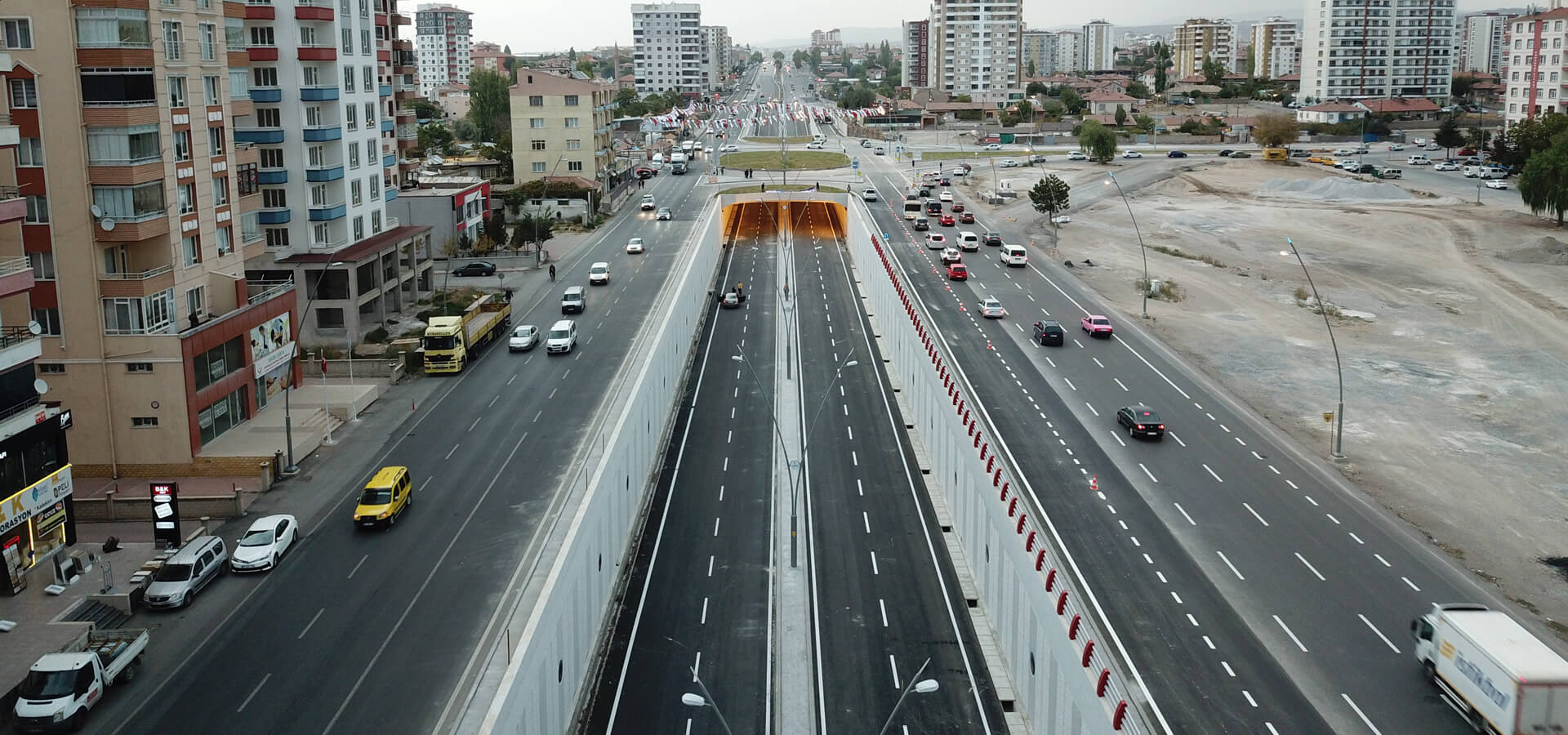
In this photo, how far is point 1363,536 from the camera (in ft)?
133

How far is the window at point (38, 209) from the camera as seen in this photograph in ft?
155

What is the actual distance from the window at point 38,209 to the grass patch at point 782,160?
120 metres

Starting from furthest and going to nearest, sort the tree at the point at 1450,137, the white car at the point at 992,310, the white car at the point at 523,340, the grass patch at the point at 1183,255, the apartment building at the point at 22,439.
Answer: the tree at the point at 1450,137 → the grass patch at the point at 1183,255 → the white car at the point at 992,310 → the white car at the point at 523,340 → the apartment building at the point at 22,439

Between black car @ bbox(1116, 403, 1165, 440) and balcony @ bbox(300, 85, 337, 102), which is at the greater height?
balcony @ bbox(300, 85, 337, 102)

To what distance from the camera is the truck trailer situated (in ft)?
88.2

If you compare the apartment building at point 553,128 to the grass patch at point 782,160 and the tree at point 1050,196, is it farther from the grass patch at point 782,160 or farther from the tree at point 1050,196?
the tree at point 1050,196

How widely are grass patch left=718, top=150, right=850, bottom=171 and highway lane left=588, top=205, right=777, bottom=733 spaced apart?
365 ft

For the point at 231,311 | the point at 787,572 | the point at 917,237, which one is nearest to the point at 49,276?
the point at 231,311

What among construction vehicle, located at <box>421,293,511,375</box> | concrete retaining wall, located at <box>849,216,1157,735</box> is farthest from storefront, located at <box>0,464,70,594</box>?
concrete retaining wall, located at <box>849,216,1157,735</box>

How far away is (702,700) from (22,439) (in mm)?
26887

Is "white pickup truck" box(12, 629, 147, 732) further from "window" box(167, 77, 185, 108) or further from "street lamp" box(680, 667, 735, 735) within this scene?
"window" box(167, 77, 185, 108)

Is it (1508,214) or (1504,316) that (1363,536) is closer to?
(1504,316)

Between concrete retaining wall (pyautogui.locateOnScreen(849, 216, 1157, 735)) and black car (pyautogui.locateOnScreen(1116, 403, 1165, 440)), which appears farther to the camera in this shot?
black car (pyautogui.locateOnScreen(1116, 403, 1165, 440))

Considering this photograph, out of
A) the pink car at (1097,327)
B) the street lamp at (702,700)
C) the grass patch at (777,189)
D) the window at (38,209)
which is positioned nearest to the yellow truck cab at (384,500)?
the street lamp at (702,700)
